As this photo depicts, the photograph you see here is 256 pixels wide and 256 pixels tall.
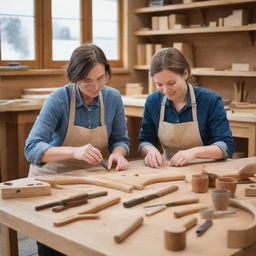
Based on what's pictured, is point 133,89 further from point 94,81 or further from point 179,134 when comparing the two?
point 94,81

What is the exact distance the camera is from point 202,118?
2.84m

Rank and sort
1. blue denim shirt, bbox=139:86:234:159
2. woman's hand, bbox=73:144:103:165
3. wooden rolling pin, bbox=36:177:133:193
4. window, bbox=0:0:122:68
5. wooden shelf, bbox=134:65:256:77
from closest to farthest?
wooden rolling pin, bbox=36:177:133:193
woman's hand, bbox=73:144:103:165
blue denim shirt, bbox=139:86:234:159
wooden shelf, bbox=134:65:256:77
window, bbox=0:0:122:68

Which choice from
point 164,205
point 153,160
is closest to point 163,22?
point 153,160

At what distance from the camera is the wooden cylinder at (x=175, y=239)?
1.33 meters

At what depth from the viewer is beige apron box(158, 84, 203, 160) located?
2.85 meters

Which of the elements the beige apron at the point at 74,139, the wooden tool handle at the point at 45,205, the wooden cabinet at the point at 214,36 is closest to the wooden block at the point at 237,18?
the wooden cabinet at the point at 214,36

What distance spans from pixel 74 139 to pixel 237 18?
302 centimetres

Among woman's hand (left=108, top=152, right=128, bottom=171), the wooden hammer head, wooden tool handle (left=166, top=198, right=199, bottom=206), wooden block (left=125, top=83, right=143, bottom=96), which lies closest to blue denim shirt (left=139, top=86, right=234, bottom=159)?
woman's hand (left=108, top=152, right=128, bottom=171)

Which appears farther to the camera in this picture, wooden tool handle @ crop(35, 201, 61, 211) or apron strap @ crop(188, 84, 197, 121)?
apron strap @ crop(188, 84, 197, 121)

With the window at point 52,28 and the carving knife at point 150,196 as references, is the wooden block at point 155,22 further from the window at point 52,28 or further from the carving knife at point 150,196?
the carving knife at point 150,196

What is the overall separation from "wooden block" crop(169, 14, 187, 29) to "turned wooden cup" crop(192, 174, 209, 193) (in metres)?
4.00

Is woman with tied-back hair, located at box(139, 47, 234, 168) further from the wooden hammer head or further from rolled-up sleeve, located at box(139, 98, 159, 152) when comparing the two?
the wooden hammer head

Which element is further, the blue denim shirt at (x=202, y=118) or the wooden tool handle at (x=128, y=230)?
the blue denim shirt at (x=202, y=118)

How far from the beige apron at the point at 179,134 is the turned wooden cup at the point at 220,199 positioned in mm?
1193
